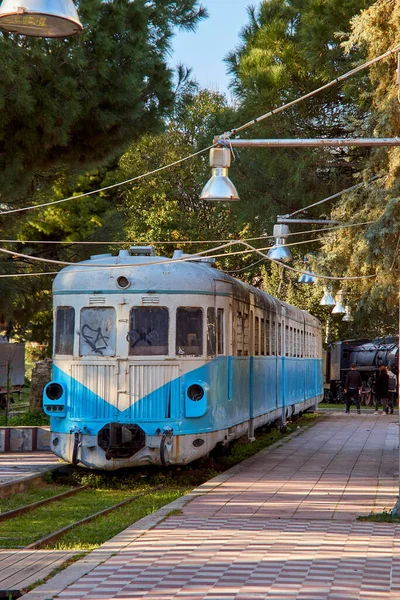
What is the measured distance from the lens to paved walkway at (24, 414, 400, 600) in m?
7.16

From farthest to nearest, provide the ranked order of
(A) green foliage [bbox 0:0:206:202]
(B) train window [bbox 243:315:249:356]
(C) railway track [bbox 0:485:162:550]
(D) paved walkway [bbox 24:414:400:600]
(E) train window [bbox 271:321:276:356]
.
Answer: (E) train window [bbox 271:321:276:356]
(B) train window [bbox 243:315:249:356]
(A) green foliage [bbox 0:0:206:202]
(C) railway track [bbox 0:485:162:550]
(D) paved walkway [bbox 24:414:400:600]

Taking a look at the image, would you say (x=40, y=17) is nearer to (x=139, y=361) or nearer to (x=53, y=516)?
(x=53, y=516)

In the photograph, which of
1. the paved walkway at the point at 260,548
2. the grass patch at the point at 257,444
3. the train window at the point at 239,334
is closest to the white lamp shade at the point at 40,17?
the paved walkway at the point at 260,548

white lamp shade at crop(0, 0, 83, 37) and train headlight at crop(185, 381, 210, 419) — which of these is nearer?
white lamp shade at crop(0, 0, 83, 37)

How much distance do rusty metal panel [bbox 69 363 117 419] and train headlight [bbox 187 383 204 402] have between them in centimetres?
101

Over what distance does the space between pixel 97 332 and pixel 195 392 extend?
5.24 feet

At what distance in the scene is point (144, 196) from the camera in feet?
150

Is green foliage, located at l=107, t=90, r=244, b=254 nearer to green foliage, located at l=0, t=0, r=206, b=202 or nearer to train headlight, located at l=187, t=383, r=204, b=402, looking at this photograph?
green foliage, located at l=0, t=0, r=206, b=202

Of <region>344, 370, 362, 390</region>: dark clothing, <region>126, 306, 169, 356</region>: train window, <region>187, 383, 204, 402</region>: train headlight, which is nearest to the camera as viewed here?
<region>187, 383, 204, 402</region>: train headlight

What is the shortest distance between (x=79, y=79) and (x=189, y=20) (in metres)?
2.99

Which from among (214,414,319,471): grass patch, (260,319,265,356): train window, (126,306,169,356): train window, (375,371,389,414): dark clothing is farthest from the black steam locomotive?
(126,306,169,356): train window

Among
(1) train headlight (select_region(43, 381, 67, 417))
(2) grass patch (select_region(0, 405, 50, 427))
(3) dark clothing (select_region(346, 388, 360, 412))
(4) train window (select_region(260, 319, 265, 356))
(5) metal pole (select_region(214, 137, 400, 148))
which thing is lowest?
(2) grass patch (select_region(0, 405, 50, 427))

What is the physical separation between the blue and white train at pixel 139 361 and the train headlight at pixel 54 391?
0.01 m

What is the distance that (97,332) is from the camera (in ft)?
47.5
